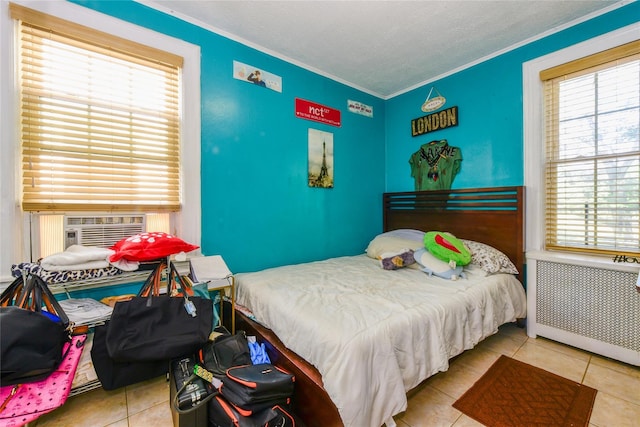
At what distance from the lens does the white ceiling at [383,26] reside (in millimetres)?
2080

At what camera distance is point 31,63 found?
1.69 metres

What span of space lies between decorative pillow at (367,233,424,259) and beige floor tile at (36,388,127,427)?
2.36m

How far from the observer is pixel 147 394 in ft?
5.57

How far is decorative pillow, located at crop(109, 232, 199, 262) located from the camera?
1544 mm

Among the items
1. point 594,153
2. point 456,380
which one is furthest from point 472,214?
point 456,380

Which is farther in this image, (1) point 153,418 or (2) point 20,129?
(2) point 20,129

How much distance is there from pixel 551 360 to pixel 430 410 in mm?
1218

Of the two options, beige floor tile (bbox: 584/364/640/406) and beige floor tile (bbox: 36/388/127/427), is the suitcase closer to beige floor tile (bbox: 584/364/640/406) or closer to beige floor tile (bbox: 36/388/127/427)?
beige floor tile (bbox: 36/388/127/427)

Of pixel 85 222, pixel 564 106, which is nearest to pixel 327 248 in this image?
pixel 85 222

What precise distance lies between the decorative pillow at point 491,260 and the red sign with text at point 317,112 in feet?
6.62

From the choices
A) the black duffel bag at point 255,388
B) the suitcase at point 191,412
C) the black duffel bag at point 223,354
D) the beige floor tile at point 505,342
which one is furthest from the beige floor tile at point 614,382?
the suitcase at point 191,412

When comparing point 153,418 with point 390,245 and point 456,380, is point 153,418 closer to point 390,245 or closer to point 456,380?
point 456,380

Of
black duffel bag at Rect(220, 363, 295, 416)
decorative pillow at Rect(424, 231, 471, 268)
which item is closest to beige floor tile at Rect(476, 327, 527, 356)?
decorative pillow at Rect(424, 231, 471, 268)

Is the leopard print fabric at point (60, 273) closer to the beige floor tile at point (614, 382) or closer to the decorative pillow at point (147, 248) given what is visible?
the decorative pillow at point (147, 248)
